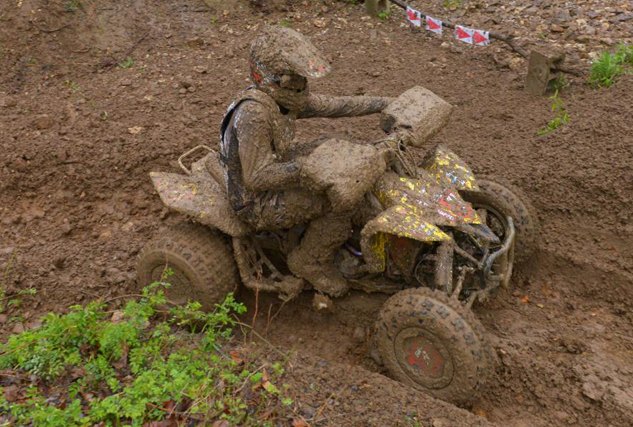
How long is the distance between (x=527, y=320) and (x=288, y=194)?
1.91 m

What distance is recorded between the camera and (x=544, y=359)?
12.6 ft

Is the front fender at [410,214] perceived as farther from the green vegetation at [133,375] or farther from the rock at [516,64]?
the rock at [516,64]

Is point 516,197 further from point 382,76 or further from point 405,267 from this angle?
point 382,76

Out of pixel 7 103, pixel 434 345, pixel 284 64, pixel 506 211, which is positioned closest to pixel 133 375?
pixel 434 345

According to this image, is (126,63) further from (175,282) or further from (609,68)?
(609,68)

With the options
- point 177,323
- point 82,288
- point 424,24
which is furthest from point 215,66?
point 177,323

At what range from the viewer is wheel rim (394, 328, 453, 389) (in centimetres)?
343

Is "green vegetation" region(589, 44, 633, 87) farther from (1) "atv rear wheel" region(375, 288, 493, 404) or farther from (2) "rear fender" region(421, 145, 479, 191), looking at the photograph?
(1) "atv rear wheel" region(375, 288, 493, 404)

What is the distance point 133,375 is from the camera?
136 inches

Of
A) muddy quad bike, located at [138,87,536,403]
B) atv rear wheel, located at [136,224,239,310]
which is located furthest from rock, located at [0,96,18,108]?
atv rear wheel, located at [136,224,239,310]

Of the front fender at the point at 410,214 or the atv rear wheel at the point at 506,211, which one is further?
the atv rear wheel at the point at 506,211

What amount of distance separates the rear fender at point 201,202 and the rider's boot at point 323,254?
395 millimetres

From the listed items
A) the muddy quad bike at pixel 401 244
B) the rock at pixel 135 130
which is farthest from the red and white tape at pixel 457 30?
the rock at pixel 135 130

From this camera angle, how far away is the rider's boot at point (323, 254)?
377 cm
